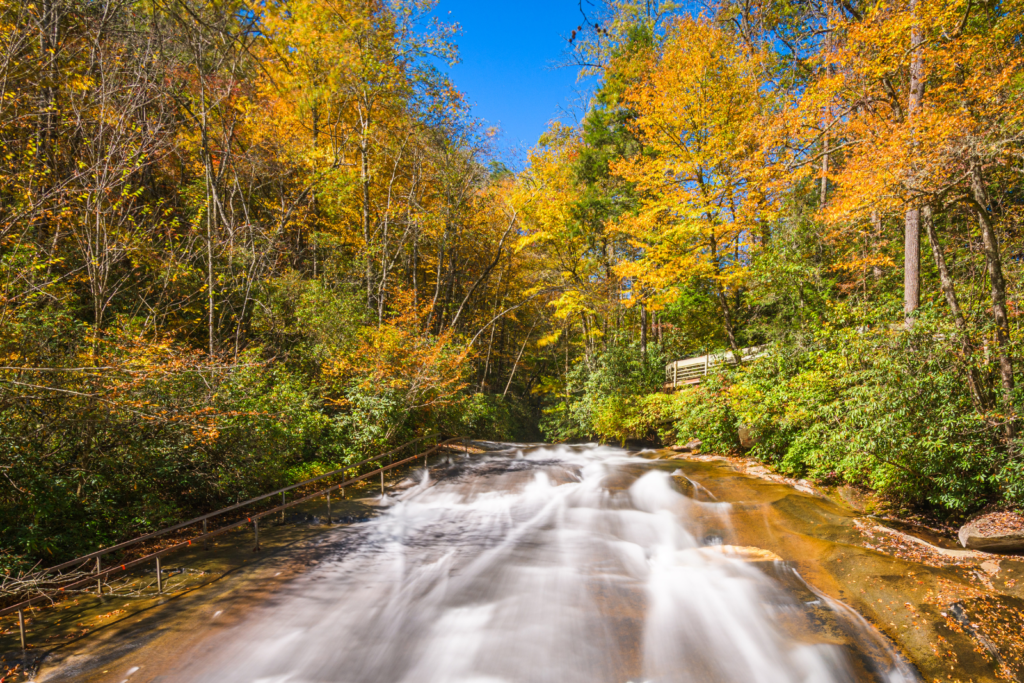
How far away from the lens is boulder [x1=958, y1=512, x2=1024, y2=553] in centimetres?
581

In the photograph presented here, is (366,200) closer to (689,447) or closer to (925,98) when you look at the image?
(689,447)

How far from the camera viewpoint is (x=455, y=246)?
62.3 feet

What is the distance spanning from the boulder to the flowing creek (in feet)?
1.94

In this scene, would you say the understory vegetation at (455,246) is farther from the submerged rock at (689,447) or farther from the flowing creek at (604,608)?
the flowing creek at (604,608)

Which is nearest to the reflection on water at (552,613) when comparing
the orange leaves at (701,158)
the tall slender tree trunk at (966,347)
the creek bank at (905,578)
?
the creek bank at (905,578)

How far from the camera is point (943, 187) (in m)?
6.45

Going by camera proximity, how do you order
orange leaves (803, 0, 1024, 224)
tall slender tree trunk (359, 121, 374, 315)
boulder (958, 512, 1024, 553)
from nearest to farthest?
1. boulder (958, 512, 1024, 553)
2. orange leaves (803, 0, 1024, 224)
3. tall slender tree trunk (359, 121, 374, 315)

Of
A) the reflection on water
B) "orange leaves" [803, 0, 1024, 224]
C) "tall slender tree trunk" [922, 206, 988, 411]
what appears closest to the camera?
the reflection on water

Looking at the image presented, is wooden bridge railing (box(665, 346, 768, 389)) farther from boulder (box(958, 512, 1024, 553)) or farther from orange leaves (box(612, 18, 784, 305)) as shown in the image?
boulder (box(958, 512, 1024, 553))

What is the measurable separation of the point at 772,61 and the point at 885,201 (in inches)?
398

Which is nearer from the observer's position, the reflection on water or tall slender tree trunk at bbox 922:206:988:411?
the reflection on water

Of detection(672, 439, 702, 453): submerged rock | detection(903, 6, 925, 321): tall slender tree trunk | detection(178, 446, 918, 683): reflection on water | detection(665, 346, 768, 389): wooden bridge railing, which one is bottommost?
detection(178, 446, 918, 683): reflection on water

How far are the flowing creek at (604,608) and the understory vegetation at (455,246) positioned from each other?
2.01m

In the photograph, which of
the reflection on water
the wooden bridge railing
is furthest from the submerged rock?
the reflection on water
